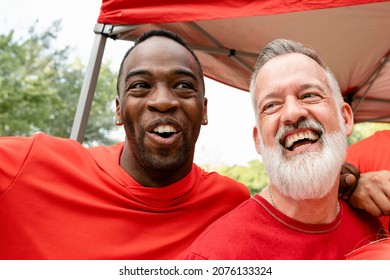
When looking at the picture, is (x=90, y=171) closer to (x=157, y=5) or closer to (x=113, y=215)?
(x=113, y=215)

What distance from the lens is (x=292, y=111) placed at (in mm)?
1473

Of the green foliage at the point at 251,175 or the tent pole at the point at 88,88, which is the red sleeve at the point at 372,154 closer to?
the tent pole at the point at 88,88

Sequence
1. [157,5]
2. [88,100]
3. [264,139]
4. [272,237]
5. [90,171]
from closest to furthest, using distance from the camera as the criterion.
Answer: [272,237] < [264,139] < [90,171] < [157,5] < [88,100]

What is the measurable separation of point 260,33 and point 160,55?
4.88 ft

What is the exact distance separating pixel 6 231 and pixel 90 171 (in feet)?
1.20

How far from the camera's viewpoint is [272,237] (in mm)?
1426

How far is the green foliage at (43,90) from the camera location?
14.0 m

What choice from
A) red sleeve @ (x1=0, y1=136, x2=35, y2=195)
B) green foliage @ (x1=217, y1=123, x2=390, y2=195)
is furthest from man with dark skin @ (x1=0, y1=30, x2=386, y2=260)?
green foliage @ (x1=217, y1=123, x2=390, y2=195)

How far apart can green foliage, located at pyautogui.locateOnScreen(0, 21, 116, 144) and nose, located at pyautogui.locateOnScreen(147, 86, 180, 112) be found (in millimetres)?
12498

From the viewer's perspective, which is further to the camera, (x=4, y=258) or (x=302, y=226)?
(x=4, y=258)

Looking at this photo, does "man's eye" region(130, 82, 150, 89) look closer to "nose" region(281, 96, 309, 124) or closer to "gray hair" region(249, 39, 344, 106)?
"gray hair" region(249, 39, 344, 106)

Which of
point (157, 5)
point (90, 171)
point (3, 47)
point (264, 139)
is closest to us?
point (264, 139)

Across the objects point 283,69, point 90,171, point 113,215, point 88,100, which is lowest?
point 113,215

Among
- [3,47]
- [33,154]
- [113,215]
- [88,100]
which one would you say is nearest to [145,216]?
[113,215]
